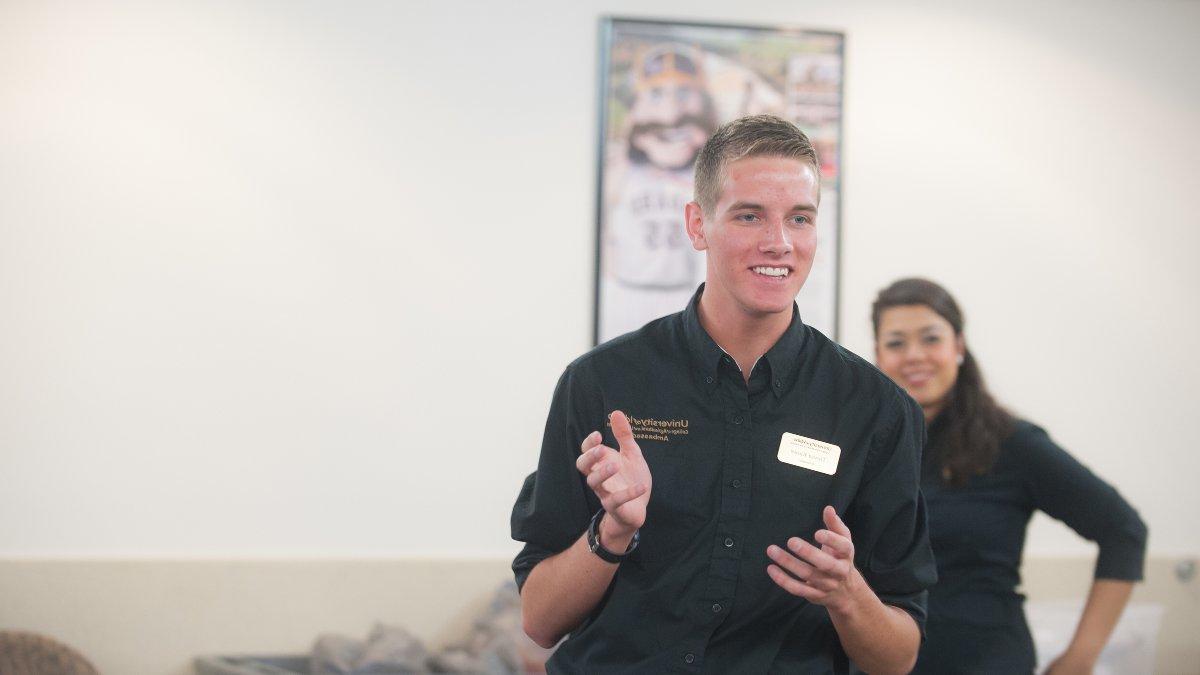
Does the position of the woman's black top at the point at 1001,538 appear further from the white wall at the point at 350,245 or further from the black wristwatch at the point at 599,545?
the white wall at the point at 350,245

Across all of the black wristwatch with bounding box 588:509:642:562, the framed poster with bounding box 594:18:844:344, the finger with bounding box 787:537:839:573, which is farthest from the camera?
the framed poster with bounding box 594:18:844:344

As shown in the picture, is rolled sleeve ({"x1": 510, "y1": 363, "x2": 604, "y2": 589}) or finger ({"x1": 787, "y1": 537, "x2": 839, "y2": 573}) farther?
rolled sleeve ({"x1": 510, "y1": 363, "x2": 604, "y2": 589})

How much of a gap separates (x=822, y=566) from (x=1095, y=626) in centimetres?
146

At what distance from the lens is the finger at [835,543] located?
150cm

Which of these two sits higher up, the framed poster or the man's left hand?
the framed poster

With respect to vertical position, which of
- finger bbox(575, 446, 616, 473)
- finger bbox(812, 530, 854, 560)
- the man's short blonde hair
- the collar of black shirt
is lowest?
finger bbox(812, 530, 854, 560)

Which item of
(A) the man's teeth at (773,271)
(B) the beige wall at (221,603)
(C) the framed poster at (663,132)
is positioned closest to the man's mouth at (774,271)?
(A) the man's teeth at (773,271)

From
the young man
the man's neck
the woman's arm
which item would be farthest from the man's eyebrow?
the woman's arm

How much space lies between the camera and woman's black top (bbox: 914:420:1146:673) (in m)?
2.41

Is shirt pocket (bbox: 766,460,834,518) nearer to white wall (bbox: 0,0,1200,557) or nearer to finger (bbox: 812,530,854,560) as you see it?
finger (bbox: 812,530,854,560)

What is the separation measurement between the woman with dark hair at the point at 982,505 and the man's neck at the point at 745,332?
0.87 meters

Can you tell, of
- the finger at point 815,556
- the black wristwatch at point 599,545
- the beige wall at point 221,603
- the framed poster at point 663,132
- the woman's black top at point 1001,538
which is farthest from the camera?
the framed poster at point 663,132

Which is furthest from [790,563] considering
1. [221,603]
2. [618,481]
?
[221,603]

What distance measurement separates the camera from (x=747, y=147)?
1.72 metres
